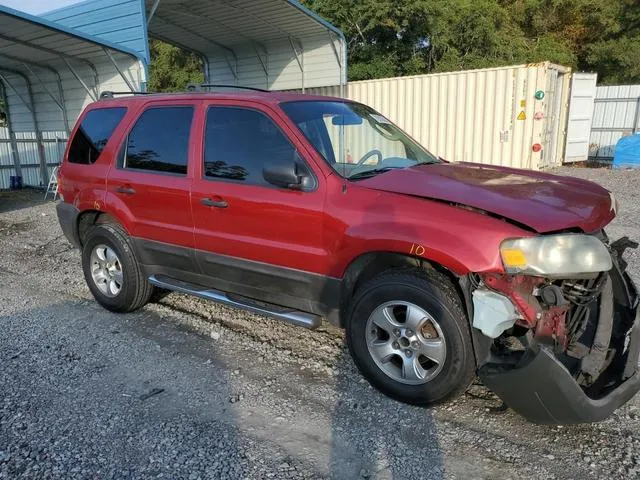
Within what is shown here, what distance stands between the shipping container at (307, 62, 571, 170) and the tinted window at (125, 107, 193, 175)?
9.41m

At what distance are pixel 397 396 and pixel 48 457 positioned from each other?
2048 mm

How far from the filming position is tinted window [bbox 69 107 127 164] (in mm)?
4844

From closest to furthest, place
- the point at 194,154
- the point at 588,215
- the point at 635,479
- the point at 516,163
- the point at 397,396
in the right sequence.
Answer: the point at 635,479 → the point at 588,215 → the point at 397,396 → the point at 194,154 → the point at 516,163

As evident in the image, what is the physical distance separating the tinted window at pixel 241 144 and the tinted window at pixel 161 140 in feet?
0.89

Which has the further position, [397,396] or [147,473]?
[397,396]

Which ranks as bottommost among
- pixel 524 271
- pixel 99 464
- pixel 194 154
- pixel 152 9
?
pixel 99 464

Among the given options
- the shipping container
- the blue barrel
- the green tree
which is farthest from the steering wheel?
the green tree

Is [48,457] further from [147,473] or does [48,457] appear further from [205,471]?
[205,471]

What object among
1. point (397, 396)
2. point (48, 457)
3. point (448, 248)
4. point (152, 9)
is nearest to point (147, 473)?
point (48, 457)

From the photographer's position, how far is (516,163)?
1195 cm

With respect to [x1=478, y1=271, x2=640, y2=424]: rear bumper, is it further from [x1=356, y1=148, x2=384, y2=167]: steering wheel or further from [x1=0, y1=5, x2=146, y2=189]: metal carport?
[x1=0, y1=5, x2=146, y2=189]: metal carport

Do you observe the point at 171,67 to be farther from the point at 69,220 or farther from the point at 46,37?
the point at 69,220

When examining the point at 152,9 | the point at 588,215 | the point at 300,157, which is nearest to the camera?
the point at 588,215

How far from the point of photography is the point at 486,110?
39.7ft
